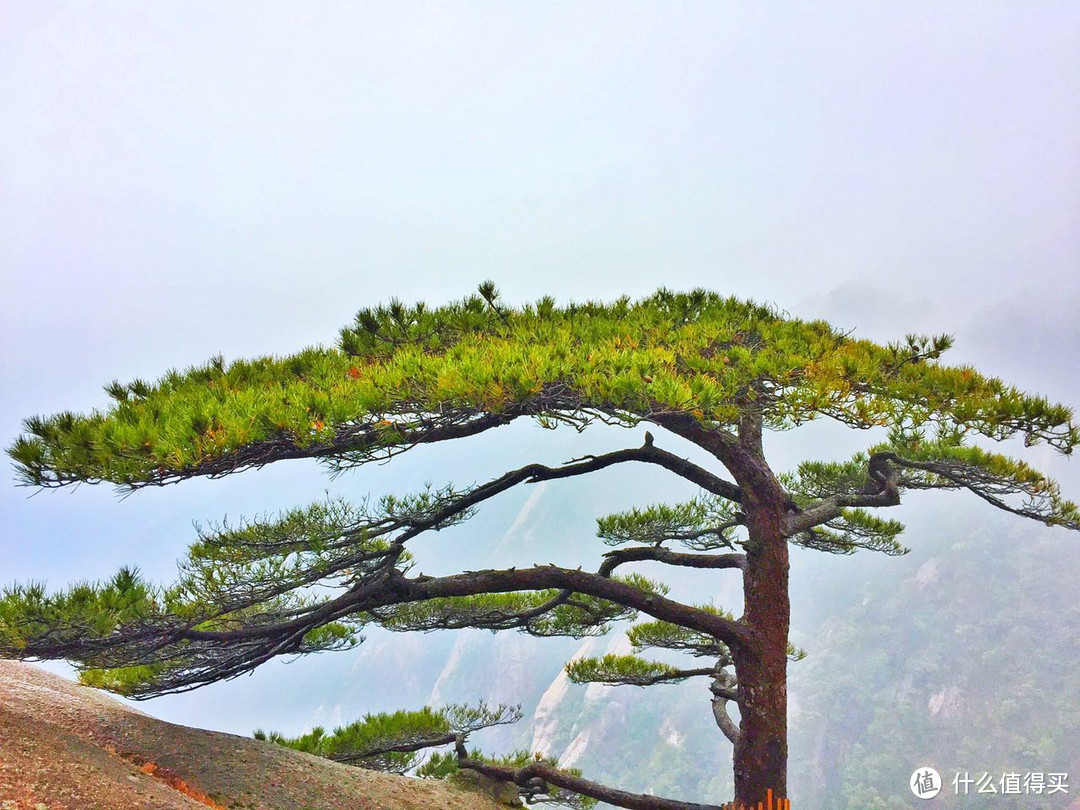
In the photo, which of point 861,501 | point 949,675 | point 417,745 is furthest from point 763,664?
point 949,675

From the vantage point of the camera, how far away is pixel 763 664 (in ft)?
15.8

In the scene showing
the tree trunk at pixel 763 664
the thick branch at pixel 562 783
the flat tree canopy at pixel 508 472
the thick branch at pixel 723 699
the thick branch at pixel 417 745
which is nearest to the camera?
the flat tree canopy at pixel 508 472

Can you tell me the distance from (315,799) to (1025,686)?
2311cm

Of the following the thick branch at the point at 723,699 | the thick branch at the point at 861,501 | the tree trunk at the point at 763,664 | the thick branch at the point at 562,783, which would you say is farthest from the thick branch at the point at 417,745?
the thick branch at the point at 861,501

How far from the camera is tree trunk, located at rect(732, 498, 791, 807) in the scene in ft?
15.5

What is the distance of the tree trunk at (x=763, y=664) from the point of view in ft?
15.5

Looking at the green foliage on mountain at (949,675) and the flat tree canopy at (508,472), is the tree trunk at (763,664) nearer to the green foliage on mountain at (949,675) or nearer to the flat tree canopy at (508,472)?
the flat tree canopy at (508,472)

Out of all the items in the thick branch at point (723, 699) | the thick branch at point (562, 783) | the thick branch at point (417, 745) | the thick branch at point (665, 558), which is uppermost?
the thick branch at point (665, 558)

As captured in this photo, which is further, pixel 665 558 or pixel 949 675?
pixel 949 675

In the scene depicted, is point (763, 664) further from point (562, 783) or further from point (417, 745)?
point (417, 745)

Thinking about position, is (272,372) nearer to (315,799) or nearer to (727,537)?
(315,799)

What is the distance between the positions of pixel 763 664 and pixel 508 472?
2.05m

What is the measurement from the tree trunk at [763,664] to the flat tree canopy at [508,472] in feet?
0.04

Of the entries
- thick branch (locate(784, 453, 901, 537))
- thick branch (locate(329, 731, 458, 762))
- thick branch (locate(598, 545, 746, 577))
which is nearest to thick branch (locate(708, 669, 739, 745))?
thick branch (locate(598, 545, 746, 577))
